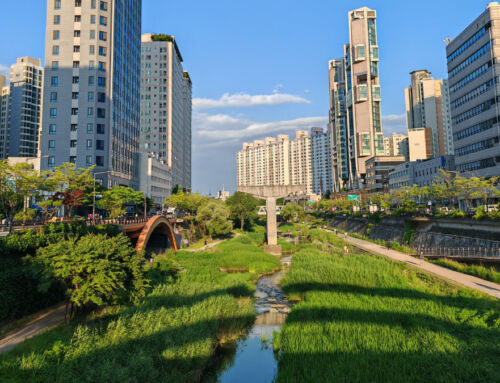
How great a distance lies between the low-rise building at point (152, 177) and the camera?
104 meters

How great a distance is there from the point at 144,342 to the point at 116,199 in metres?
50.9

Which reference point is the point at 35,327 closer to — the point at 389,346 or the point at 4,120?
the point at 389,346

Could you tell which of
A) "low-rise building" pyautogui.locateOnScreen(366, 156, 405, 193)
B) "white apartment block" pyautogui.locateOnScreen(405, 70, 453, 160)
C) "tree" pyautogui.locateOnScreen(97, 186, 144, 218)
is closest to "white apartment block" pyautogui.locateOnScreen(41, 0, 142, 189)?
"tree" pyautogui.locateOnScreen(97, 186, 144, 218)

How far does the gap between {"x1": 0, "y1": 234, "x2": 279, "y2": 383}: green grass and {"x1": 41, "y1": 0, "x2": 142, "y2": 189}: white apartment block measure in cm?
5935

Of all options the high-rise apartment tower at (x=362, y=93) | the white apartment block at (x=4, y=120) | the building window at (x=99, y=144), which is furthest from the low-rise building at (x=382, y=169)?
the white apartment block at (x=4, y=120)

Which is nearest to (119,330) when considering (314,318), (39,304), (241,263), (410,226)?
(39,304)

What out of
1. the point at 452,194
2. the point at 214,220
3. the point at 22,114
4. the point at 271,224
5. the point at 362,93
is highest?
the point at 362,93

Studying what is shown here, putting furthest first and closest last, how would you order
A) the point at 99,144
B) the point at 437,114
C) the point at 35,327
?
the point at 437,114, the point at 99,144, the point at 35,327

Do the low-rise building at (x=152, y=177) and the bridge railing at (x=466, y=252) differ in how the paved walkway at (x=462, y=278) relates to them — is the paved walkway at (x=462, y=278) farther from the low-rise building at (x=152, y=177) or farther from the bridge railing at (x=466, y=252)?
the low-rise building at (x=152, y=177)

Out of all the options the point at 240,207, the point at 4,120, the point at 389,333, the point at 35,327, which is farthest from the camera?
the point at 4,120

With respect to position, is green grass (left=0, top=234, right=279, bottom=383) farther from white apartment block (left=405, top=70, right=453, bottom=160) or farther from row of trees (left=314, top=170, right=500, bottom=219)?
white apartment block (left=405, top=70, right=453, bottom=160)

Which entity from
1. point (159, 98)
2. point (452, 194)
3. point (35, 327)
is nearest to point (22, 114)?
point (159, 98)

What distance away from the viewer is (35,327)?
22.3 meters

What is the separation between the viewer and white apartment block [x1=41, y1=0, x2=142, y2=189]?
7644 cm
